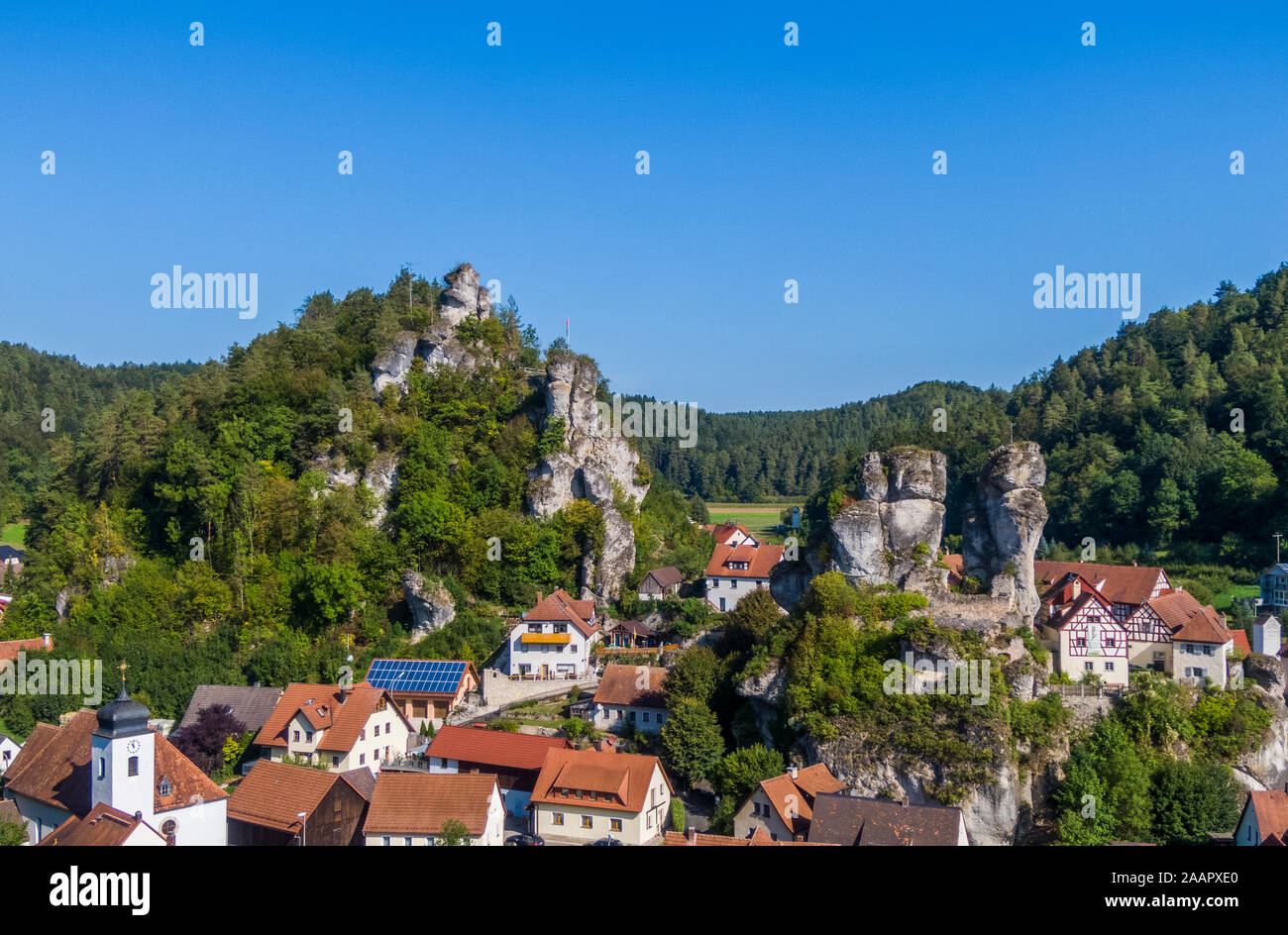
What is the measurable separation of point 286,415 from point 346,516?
22.9 ft

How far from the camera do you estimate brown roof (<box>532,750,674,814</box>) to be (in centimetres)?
2970

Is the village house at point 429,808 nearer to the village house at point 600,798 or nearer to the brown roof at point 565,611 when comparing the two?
the village house at point 600,798

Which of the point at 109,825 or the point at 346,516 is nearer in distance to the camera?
the point at 109,825

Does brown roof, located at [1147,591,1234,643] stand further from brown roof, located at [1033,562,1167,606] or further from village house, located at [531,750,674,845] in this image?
village house, located at [531,750,674,845]

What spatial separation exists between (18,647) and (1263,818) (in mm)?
50045

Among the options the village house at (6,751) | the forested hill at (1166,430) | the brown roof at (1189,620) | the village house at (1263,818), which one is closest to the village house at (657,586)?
the brown roof at (1189,620)

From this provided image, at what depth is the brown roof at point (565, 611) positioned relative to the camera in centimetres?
4372

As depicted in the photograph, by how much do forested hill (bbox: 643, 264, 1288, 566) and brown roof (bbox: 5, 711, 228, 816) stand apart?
56.3 meters

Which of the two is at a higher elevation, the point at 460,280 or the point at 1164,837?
the point at 460,280

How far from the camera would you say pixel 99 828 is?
23.8 m

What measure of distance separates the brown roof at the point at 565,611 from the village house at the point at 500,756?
26.6ft

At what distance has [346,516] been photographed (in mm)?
48688
